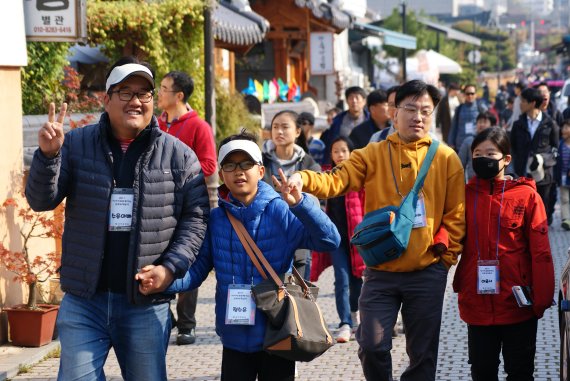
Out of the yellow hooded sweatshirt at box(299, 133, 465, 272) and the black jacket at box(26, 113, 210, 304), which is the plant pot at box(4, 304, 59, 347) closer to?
the yellow hooded sweatshirt at box(299, 133, 465, 272)

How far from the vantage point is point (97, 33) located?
48.6 feet

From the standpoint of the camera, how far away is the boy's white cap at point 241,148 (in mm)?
5148

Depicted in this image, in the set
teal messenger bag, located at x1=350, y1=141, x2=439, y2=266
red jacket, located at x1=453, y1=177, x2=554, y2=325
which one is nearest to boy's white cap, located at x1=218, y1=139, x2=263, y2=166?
teal messenger bag, located at x1=350, y1=141, x2=439, y2=266

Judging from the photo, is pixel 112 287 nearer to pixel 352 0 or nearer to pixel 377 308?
pixel 377 308

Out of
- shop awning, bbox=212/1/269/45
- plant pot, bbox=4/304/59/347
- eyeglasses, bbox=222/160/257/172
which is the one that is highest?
shop awning, bbox=212/1/269/45

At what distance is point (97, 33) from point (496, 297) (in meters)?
9.92

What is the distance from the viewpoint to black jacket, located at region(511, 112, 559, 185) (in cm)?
1466

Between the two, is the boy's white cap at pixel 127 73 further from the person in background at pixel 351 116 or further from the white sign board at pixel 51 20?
the person in background at pixel 351 116

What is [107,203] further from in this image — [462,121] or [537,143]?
[462,121]

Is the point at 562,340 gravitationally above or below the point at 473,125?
below

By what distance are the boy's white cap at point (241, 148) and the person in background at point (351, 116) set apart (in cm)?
555

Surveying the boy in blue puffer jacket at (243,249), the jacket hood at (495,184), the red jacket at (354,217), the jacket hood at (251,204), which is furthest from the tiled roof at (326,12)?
the boy in blue puffer jacket at (243,249)

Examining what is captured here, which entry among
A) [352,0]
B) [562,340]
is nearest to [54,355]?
[562,340]

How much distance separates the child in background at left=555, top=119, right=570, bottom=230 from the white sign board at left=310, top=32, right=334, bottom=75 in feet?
49.3
